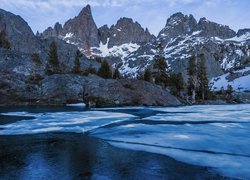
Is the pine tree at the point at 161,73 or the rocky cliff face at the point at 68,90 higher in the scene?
the pine tree at the point at 161,73

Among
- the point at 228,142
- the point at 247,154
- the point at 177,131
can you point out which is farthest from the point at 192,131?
the point at 247,154

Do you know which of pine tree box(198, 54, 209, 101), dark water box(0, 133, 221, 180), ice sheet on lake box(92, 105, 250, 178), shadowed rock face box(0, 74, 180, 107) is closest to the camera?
dark water box(0, 133, 221, 180)

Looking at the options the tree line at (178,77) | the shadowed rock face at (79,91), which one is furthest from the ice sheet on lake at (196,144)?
the tree line at (178,77)

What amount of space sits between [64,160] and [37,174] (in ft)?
6.14

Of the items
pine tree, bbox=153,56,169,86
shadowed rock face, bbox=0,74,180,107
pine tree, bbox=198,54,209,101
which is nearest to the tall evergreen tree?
pine tree, bbox=153,56,169,86

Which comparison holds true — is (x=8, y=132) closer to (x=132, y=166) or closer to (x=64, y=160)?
(x=64, y=160)

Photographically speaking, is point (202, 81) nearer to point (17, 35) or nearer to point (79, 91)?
point (79, 91)

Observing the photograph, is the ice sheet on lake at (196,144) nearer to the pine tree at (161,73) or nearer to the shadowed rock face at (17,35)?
the pine tree at (161,73)

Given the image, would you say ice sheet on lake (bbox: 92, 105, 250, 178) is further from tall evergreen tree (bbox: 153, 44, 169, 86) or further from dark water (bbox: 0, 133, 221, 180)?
tall evergreen tree (bbox: 153, 44, 169, 86)

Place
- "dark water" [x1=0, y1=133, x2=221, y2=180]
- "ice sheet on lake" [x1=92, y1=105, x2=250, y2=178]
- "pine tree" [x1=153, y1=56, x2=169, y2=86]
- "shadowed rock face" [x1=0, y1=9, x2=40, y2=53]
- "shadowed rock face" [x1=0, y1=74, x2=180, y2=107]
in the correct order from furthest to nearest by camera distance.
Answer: "shadowed rock face" [x1=0, y1=9, x2=40, y2=53], "pine tree" [x1=153, y1=56, x2=169, y2=86], "shadowed rock face" [x1=0, y1=74, x2=180, y2=107], "ice sheet on lake" [x1=92, y1=105, x2=250, y2=178], "dark water" [x1=0, y1=133, x2=221, y2=180]

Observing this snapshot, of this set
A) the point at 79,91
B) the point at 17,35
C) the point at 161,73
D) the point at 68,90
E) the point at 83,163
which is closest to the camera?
the point at 83,163

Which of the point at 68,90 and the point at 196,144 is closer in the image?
the point at 196,144

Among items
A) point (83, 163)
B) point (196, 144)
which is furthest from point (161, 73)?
point (83, 163)

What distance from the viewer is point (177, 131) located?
1833 cm
